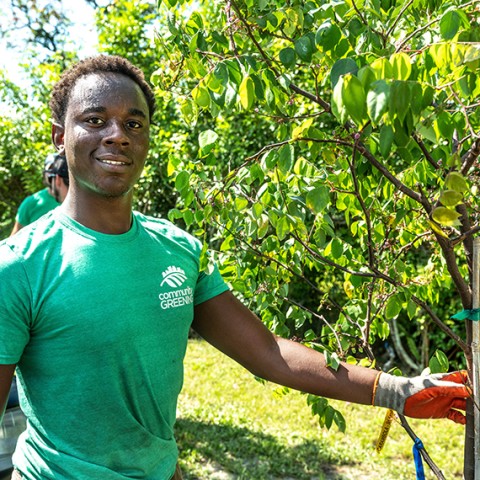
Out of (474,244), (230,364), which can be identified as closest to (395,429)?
(230,364)

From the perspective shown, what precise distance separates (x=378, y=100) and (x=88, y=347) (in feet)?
3.31

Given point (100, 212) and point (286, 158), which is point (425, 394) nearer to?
point (286, 158)

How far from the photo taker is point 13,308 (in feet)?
5.32

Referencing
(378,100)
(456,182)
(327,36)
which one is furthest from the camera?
(327,36)

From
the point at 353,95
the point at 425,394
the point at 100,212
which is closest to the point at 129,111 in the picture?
the point at 100,212

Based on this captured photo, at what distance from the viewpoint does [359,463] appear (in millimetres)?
4453

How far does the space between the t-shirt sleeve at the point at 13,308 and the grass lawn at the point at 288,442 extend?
7.38 feet

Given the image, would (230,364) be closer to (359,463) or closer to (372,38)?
(359,463)

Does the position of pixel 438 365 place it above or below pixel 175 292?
below

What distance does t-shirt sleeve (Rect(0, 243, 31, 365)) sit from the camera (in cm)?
161

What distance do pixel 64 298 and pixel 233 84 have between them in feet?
2.22

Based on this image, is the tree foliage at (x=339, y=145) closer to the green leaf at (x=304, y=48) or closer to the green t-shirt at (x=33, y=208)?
the green leaf at (x=304, y=48)

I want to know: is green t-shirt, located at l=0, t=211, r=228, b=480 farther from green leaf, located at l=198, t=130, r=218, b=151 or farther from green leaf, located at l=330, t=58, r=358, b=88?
green leaf, located at l=330, t=58, r=358, b=88

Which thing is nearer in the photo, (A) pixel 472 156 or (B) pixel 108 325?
(B) pixel 108 325
